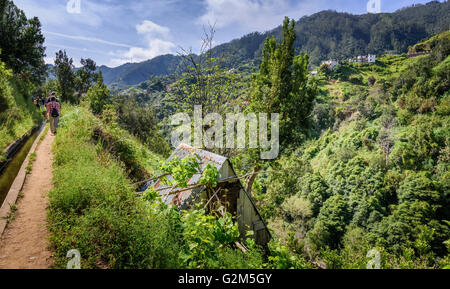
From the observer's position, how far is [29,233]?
354cm

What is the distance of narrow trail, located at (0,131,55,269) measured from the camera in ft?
9.88

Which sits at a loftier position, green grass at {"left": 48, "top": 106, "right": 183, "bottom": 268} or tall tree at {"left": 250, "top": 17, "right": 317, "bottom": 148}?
tall tree at {"left": 250, "top": 17, "right": 317, "bottom": 148}

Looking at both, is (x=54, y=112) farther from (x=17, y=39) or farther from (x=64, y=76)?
(x=64, y=76)

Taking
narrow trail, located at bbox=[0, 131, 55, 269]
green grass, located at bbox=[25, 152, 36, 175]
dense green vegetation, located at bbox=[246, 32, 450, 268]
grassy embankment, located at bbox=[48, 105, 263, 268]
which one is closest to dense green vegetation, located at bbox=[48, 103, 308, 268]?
grassy embankment, located at bbox=[48, 105, 263, 268]

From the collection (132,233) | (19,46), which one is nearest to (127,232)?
(132,233)

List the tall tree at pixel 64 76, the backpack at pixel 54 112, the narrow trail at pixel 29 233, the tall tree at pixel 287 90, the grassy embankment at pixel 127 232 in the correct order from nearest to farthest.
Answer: the grassy embankment at pixel 127 232
the narrow trail at pixel 29 233
the backpack at pixel 54 112
the tall tree at pixel 287 90
the tall tree at pixel 64 76

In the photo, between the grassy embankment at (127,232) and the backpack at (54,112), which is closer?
the grassy embankment at (127,232)

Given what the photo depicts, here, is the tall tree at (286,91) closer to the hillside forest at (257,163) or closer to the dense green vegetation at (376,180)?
the hillside forest at (257,163)

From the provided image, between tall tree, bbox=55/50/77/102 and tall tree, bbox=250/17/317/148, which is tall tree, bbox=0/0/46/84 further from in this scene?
tall tree, bbox=250/17/317/148

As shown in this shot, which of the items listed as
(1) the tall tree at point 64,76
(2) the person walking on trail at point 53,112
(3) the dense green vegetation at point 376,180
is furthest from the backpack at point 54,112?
A: (1) the tall tree at point 64,76

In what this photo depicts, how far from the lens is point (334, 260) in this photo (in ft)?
33.1

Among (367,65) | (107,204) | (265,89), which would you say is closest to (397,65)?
(367,65)

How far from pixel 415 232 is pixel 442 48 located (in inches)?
2124

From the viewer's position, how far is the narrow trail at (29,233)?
301 cm
